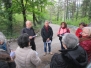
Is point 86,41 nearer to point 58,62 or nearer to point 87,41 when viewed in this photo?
point 87,41

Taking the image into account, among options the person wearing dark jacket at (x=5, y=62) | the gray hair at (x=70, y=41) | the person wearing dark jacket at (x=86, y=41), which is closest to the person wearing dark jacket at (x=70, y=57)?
the gray hair at (x=70, y=41)

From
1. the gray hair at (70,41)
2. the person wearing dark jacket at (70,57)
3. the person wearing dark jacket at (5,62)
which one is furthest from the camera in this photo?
the gray hair at (70,41)

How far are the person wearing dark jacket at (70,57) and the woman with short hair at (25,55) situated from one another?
71cm

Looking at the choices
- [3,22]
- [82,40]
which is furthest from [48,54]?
[3,22]

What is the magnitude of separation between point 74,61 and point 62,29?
5461 mm

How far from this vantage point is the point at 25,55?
3896mm

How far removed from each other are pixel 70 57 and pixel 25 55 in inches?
48.9

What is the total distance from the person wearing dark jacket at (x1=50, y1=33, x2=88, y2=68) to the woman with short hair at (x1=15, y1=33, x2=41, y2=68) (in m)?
0.71

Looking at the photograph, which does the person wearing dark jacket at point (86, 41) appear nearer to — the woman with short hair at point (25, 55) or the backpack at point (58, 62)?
the backpack at point (58, 62)

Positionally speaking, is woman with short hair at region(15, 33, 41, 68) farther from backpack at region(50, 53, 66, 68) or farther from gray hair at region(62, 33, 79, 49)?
gray hair at region(62, 33, 79, 49)

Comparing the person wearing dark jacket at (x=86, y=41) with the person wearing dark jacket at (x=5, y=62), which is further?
the person wearing dark jacket at (x=86, y=41)

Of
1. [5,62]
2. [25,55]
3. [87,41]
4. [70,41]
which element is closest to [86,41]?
[87,41]

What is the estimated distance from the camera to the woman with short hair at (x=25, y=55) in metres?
3.88

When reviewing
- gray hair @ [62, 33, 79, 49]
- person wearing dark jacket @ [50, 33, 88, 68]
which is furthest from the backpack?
gray hair @ [62, 33, 79, 49]
